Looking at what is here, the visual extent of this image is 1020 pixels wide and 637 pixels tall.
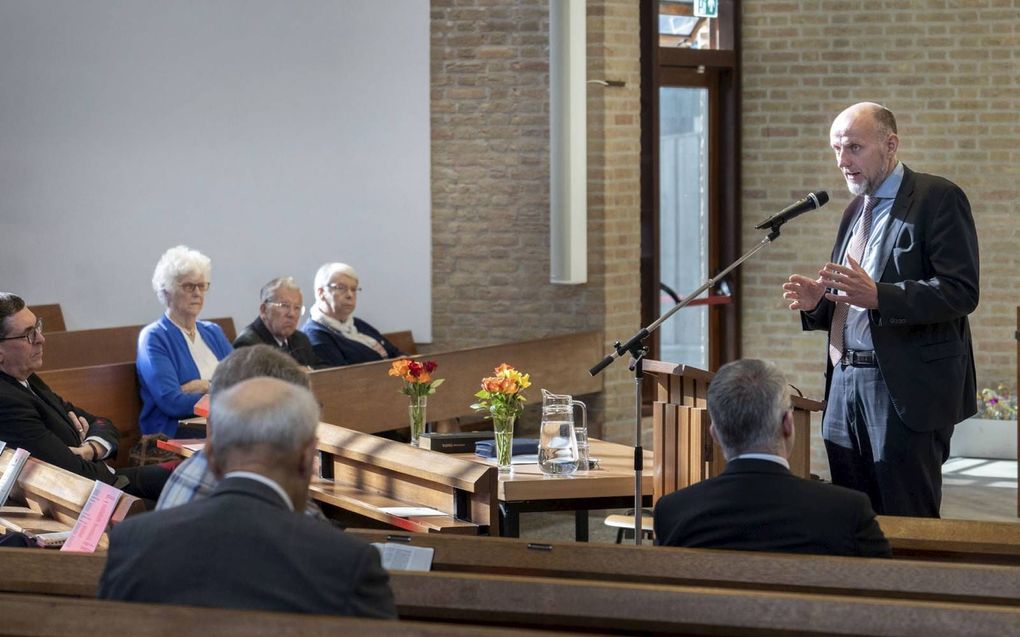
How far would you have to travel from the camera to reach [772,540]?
272 centimetres

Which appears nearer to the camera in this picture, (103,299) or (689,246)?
(103,299)

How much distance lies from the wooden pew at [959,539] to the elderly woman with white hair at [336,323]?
4.33 m

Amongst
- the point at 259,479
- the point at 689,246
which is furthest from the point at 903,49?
the point at 259,479

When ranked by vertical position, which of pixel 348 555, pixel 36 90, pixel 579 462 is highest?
pixel 36 90

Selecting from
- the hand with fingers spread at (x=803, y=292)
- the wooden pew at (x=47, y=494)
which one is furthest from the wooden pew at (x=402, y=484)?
the hand with fingers spread at (x=803, y=292)

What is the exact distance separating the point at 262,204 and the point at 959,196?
5.11 meters

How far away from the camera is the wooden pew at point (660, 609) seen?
7.36 ft

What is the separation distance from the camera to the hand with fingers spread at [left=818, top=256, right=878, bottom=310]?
3.76 meters

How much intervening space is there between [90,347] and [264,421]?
18.0 ft

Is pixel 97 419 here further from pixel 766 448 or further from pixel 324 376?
pixel 766 448

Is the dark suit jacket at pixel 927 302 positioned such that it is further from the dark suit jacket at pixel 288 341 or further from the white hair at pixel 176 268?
the white hair at pixel 176 268

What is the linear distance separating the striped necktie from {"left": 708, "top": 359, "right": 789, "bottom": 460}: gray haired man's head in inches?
52.0

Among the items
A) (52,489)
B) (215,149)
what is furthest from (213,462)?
(215,149)

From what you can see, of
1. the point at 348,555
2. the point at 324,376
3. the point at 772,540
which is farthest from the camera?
the point at 324,376
